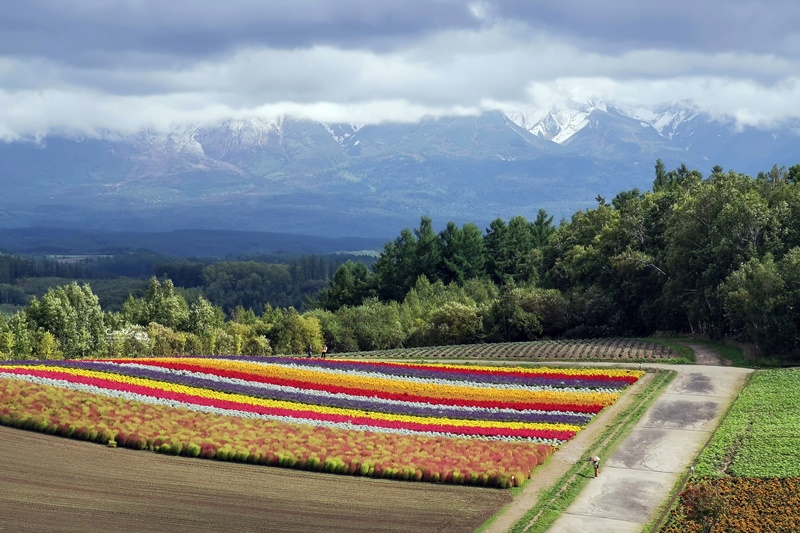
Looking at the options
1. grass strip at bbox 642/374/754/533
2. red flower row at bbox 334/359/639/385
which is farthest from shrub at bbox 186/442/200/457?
red flower row at bbox 334/359/639/385

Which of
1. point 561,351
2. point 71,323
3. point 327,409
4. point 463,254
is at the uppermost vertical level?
point 463,254

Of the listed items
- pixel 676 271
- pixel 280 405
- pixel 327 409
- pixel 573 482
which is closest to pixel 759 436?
pixel 573 482

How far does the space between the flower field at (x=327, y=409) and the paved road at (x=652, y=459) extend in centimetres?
267

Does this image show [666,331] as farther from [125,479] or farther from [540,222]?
[540,222]

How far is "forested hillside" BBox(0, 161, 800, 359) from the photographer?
228ft

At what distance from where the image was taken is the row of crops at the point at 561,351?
6512 cm

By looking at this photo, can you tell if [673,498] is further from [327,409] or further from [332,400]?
[332,400]

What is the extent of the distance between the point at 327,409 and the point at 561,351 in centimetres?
2464

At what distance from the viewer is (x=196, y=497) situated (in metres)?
32.6

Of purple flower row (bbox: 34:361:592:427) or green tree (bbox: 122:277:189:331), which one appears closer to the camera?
purple flower row (bbox: 34:361:592:427)

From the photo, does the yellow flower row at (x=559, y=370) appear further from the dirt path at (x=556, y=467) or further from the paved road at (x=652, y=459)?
the dirt path at (x=556, y=467)

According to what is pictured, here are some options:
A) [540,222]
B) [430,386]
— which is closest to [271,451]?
[430,386]

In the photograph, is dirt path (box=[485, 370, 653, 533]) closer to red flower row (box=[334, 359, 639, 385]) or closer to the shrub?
red flower row (box=[334, 359, 639, 385])

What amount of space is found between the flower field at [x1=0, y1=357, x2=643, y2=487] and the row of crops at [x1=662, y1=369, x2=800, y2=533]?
20.3 ft
